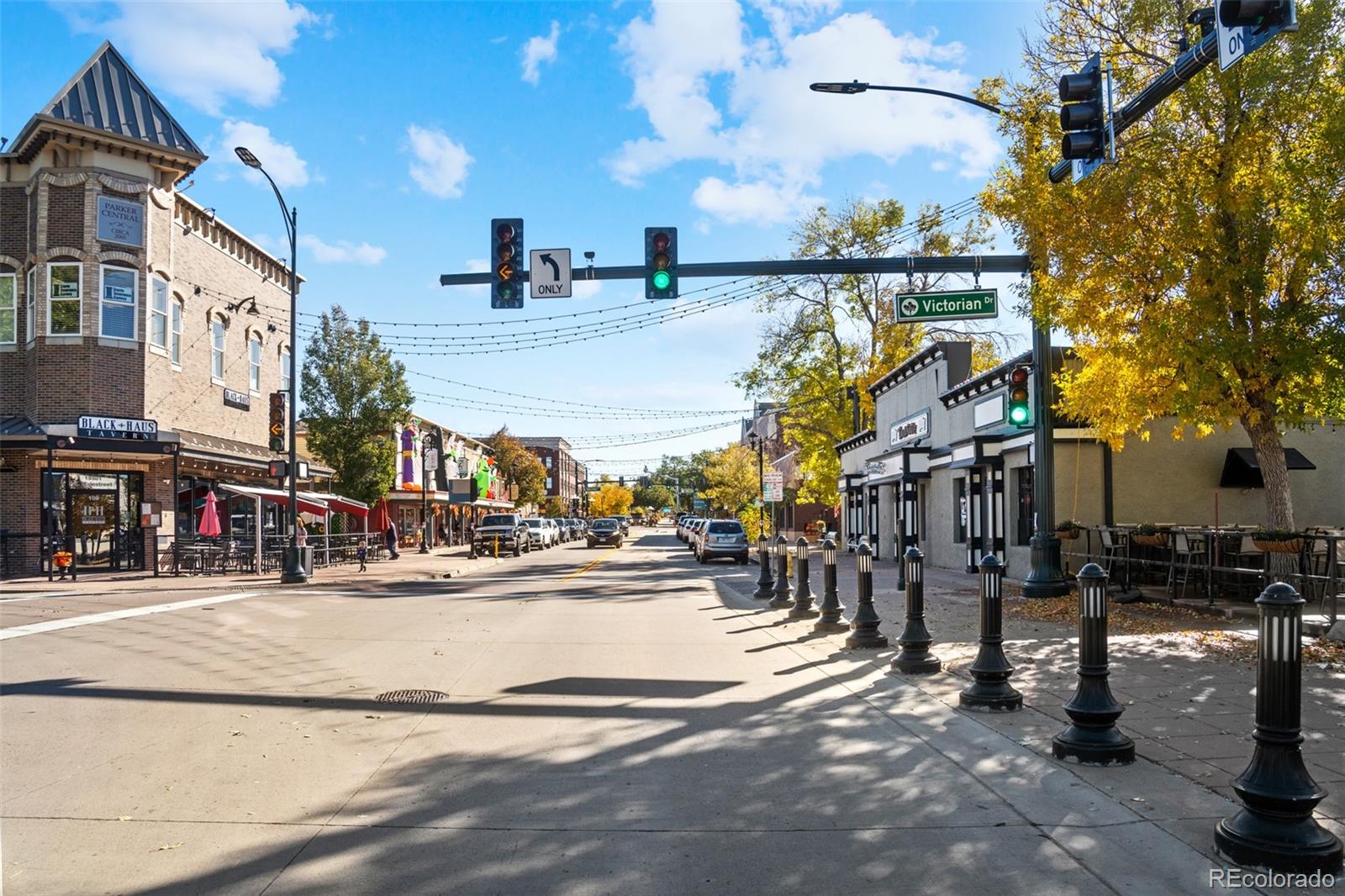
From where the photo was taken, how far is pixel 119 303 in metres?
26.0

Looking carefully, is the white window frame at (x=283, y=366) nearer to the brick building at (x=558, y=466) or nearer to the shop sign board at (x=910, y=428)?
the shop sign board at (x=910, y=428)

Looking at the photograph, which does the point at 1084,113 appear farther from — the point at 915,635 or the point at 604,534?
the point at 604,534

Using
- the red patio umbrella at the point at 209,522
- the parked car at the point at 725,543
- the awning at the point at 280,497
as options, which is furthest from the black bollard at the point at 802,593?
the awning at the point at 280,497

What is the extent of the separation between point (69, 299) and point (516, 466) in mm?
51414

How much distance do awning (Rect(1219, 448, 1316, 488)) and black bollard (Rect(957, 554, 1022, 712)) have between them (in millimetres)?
13966

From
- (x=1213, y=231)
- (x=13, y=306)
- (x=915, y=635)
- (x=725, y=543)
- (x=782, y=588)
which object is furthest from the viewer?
(x=725, y=543)

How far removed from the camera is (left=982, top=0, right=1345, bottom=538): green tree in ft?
35.6

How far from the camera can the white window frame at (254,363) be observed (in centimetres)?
3362

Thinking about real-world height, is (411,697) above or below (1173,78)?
below

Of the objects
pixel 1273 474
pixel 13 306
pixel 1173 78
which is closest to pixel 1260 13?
pixel 1173 78

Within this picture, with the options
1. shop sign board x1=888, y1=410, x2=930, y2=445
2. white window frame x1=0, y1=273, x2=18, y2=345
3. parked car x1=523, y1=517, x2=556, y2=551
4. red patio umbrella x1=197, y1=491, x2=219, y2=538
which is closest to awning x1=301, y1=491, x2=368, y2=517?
red patio umbrella x1=197, y1=491, x2=219, y2=538

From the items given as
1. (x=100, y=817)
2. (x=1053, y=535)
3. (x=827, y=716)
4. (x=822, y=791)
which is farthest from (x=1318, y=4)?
(x=100, y=817)

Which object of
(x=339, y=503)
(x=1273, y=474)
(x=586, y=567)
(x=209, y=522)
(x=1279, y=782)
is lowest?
(x=586, y=567)

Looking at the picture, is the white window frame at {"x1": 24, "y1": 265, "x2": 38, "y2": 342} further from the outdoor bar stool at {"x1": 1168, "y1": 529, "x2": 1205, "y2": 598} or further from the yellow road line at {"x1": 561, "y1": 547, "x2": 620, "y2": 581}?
the outdoor bar stool at {"x1": 1168, "y1": 529, "x2": 1205, "y2": 598}
